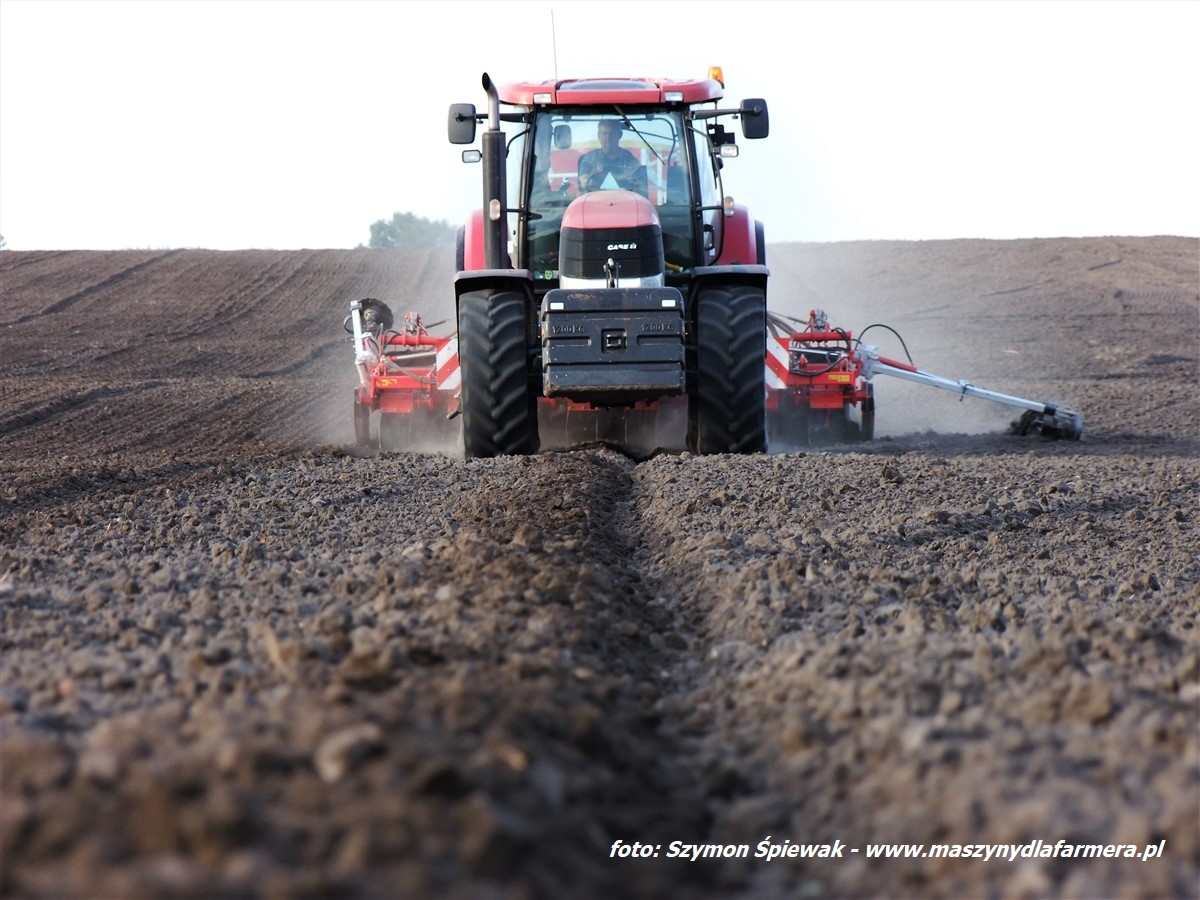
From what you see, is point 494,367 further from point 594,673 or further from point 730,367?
point 594,673

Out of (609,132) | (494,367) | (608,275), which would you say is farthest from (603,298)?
(609,132)

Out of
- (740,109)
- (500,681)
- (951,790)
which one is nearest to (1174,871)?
(951,790)

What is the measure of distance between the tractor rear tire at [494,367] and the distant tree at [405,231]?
4814 centimetres

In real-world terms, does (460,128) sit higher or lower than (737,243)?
higher

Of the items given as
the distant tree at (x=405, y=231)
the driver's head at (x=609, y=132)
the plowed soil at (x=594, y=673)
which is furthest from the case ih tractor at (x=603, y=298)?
the distant tree at (x=405, y=231)

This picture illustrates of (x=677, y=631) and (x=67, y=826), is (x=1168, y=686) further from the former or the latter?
(x=67, y=826)

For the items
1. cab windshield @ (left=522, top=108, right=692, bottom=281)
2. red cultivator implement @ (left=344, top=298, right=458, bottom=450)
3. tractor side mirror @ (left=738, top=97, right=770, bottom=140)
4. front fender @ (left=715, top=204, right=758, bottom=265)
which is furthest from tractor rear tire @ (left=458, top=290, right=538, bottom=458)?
front fender @ (left=715, top=204, right=758, bottom=265)

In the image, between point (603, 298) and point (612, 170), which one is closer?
point (603, 298)

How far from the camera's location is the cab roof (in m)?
9.18

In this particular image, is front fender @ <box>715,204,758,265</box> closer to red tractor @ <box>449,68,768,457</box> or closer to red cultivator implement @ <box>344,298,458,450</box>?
red tractor @ <box>449,68,768,457</box>

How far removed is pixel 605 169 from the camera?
9461mm

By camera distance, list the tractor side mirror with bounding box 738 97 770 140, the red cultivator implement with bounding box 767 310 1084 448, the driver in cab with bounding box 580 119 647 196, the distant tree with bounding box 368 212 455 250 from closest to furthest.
Answer: the tractor side mirror with bounding box 738 97 770 140
the driver in cab with bounding box 580 119 647 196
the red cultivator implement with bounding box 767 310 1084 448
the distant tree with bounding box 368 212 455 250

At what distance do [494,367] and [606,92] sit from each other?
2.12m

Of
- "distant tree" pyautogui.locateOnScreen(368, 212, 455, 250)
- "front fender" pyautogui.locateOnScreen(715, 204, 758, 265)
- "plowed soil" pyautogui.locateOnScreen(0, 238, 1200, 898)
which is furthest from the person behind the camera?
"distant tree" pyautogui.locateOnScreen(368, 212, 455, 250)
